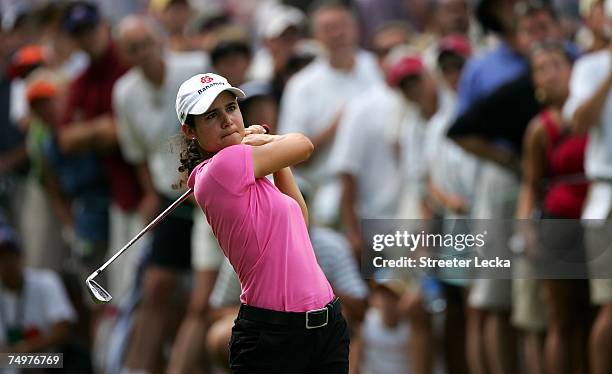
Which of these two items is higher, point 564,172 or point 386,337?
point 564,172

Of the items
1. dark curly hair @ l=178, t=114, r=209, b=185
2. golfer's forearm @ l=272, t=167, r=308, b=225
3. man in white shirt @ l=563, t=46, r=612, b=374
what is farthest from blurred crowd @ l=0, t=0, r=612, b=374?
dark curly hair @ l=178, t=114, r=209, b=185

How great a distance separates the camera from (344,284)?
781 cm

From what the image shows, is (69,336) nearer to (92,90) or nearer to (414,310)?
(92,90)

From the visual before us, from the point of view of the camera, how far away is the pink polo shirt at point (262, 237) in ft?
17.1

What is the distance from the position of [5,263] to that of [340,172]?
246cm

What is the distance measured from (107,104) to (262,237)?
4.91m

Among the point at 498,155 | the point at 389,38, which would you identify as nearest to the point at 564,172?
the point at 498,155

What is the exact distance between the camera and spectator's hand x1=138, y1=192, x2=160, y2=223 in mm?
9383

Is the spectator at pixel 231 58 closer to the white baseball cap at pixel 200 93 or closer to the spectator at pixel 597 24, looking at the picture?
the spectator at pixel 597 24

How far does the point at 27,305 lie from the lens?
9.92 meters

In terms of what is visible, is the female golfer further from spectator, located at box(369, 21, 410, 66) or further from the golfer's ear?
spectator, located at box(369, 21, 410, 66)

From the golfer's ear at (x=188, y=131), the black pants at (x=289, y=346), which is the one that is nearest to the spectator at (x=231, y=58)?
the golfer's ear at (x=188, y=131)

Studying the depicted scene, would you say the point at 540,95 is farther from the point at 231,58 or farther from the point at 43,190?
the point at 43,190

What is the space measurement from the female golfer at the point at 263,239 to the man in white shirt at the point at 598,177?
2.15 metres
